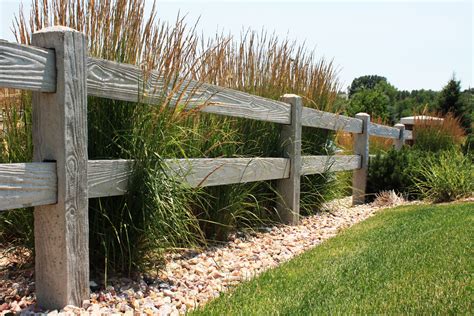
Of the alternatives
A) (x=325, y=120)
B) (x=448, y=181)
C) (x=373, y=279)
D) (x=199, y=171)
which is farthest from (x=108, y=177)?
(x=448, y=181)

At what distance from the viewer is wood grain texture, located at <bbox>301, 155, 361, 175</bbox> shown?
6.36 metres

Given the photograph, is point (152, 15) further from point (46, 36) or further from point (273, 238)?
point (273, 238)

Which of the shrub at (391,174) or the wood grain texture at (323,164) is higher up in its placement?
the wood grain texture at (323,164)

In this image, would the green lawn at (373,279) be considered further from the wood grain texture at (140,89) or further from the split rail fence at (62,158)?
the wood grain texture at (140,89)

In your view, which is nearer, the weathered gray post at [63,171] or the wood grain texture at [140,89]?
the weathered gray post at [63,171]

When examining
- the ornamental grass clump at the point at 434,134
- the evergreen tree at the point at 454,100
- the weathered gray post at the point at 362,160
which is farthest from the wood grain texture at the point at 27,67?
the evergreen tree at the point at 454,100

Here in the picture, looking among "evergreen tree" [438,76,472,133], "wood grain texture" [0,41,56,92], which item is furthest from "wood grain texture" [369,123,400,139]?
"evergreen tree" [438,76,472,133]

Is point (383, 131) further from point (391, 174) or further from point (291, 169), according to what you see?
point (291, 169)

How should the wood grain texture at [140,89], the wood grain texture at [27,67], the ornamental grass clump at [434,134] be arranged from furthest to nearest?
the ornamental grass clump at [434,134] < the wood grain texture at [140,89] < the wood grain texture at [27,67]

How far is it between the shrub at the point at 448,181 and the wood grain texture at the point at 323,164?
1.45 metres

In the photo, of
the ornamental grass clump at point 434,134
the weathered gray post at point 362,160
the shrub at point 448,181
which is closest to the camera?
the shrub at point 448,181

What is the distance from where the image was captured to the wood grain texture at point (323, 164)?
6.36 m

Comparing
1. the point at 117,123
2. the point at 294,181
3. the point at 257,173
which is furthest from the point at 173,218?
the point at 294,181

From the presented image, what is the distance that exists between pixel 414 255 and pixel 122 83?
8.53ft
